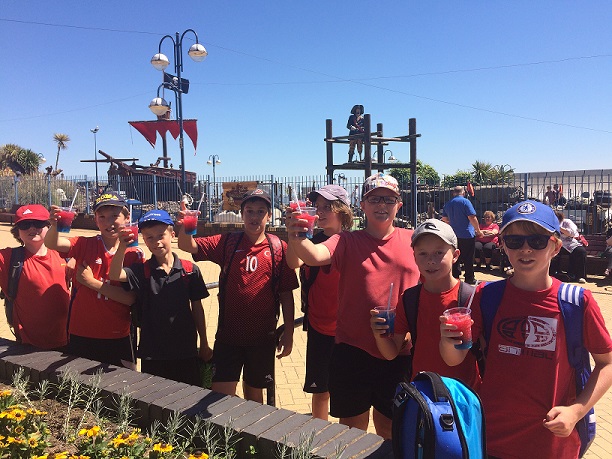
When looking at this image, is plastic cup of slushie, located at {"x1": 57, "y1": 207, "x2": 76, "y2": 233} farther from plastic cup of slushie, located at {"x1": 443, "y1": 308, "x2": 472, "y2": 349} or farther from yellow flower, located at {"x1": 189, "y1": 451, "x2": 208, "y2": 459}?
plastic cup of slushie, located at {"x1": 443, "y1": 308, "x2": 472, "y2": 349}

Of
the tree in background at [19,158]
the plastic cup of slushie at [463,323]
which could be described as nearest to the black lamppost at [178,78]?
the plastic cup of slushie at [463,323]

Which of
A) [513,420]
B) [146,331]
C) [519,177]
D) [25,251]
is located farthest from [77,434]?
[519,177]

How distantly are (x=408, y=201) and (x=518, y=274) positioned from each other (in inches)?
459

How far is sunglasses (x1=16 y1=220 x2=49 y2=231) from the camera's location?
10.6 feet

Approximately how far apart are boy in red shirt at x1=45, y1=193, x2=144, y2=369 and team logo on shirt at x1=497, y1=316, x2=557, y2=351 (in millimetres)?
2218

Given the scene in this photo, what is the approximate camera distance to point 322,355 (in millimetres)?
3158

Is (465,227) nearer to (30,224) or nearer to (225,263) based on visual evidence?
(225,263)

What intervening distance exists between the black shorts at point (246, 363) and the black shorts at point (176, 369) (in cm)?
16

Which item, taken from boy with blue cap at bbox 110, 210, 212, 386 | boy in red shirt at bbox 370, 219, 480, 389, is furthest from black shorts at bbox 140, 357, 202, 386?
boy in red shirt at bbox 370, 219, 480, 389

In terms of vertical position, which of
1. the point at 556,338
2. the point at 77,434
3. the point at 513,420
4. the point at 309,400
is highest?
the point at 556,338

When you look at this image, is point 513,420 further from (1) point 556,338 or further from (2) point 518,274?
(2) point 518,274

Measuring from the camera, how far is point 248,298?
118 inches

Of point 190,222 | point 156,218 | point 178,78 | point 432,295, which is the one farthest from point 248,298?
point 178,78

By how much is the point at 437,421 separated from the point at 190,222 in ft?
6.42
